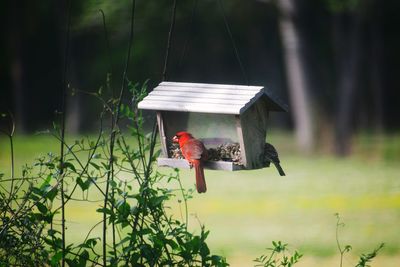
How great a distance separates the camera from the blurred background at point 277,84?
1207 cm

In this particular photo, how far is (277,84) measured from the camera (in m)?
37.0

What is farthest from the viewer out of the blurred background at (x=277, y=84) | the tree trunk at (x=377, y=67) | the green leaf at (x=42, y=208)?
the tree trunk at (x=377, y=67)

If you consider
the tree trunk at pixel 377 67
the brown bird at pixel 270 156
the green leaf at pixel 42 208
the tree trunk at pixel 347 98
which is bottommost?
the green leaf at pixel 42 208

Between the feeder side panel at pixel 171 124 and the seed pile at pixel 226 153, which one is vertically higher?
the feeder side panel at pixel 171 124

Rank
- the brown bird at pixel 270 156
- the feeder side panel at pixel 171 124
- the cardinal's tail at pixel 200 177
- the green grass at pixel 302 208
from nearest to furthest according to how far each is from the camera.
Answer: the cardinal's tail at pixel 200 177 < the brown bird at pixel 270 156 < the feeder side panel at pixel 171 124 < the green grass at pixel 302 208

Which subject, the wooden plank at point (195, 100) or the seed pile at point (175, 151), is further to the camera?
the seed pile at point (175, 151)

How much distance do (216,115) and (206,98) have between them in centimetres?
54

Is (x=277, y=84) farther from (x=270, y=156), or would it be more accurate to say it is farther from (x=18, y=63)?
(x=270, y=156)

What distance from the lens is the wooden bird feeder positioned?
511 centimetres

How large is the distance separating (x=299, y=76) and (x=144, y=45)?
13489 millimetres

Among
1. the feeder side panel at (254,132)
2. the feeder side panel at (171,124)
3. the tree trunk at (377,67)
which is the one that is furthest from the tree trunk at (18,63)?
the feeder side panel at (254,132)

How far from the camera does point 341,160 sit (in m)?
22.0

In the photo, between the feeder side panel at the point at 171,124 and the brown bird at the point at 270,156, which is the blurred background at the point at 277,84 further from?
the brown bird at the point at 270,156

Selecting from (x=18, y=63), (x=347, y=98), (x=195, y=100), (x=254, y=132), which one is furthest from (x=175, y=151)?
(x=18, y=63)
